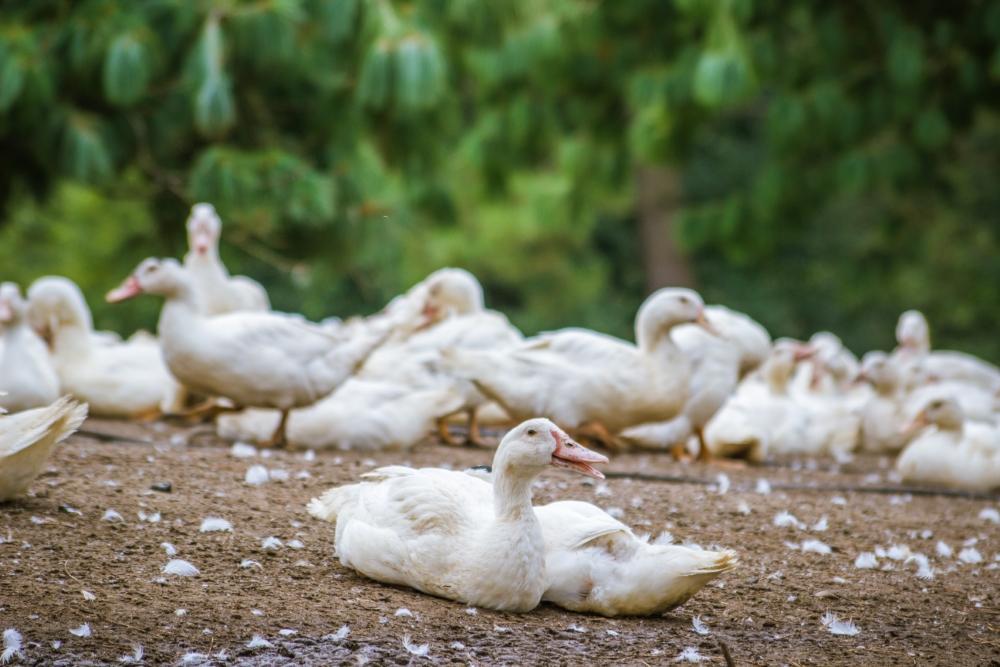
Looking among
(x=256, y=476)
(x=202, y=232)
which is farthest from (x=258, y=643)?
(x=202, y=232)

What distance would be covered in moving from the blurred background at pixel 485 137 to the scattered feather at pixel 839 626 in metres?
7.73

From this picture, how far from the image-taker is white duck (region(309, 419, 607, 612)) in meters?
4.02

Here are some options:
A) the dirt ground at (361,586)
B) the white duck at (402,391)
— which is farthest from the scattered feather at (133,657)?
the white duck at (402,391)

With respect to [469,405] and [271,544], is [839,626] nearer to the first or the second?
[271,544]

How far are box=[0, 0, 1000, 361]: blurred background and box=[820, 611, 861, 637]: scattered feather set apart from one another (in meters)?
7.73

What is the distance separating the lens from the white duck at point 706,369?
7699 mm

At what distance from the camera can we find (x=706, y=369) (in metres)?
7.76

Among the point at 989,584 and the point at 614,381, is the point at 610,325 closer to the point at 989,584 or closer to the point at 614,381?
the point at 614,381

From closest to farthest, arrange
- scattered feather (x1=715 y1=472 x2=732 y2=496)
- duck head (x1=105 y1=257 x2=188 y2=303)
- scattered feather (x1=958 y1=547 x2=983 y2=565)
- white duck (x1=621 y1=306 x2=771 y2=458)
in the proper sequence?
scattered feather (x1=958 y1=547 x2=983 y2=565) < scattered feather (x1=715 y1=472 x2=732 y2=496) < duck head (x1=105 y1=257 x2=188 y2=303) < white duck (x1=621 y1=306 x2=771 y2=458)

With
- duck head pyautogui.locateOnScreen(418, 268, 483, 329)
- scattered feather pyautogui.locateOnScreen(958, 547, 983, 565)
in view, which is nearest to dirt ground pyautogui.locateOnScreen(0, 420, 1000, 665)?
scattered feather pyautogui.locateOnScreen(958, 547, 983, 565)

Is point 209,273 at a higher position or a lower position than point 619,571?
higher

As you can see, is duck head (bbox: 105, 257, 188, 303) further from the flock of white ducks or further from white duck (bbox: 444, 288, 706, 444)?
white duck (bbox: 444, 288, 706, 444)

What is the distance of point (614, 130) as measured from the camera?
55.7ft

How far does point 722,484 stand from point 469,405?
1.73m
